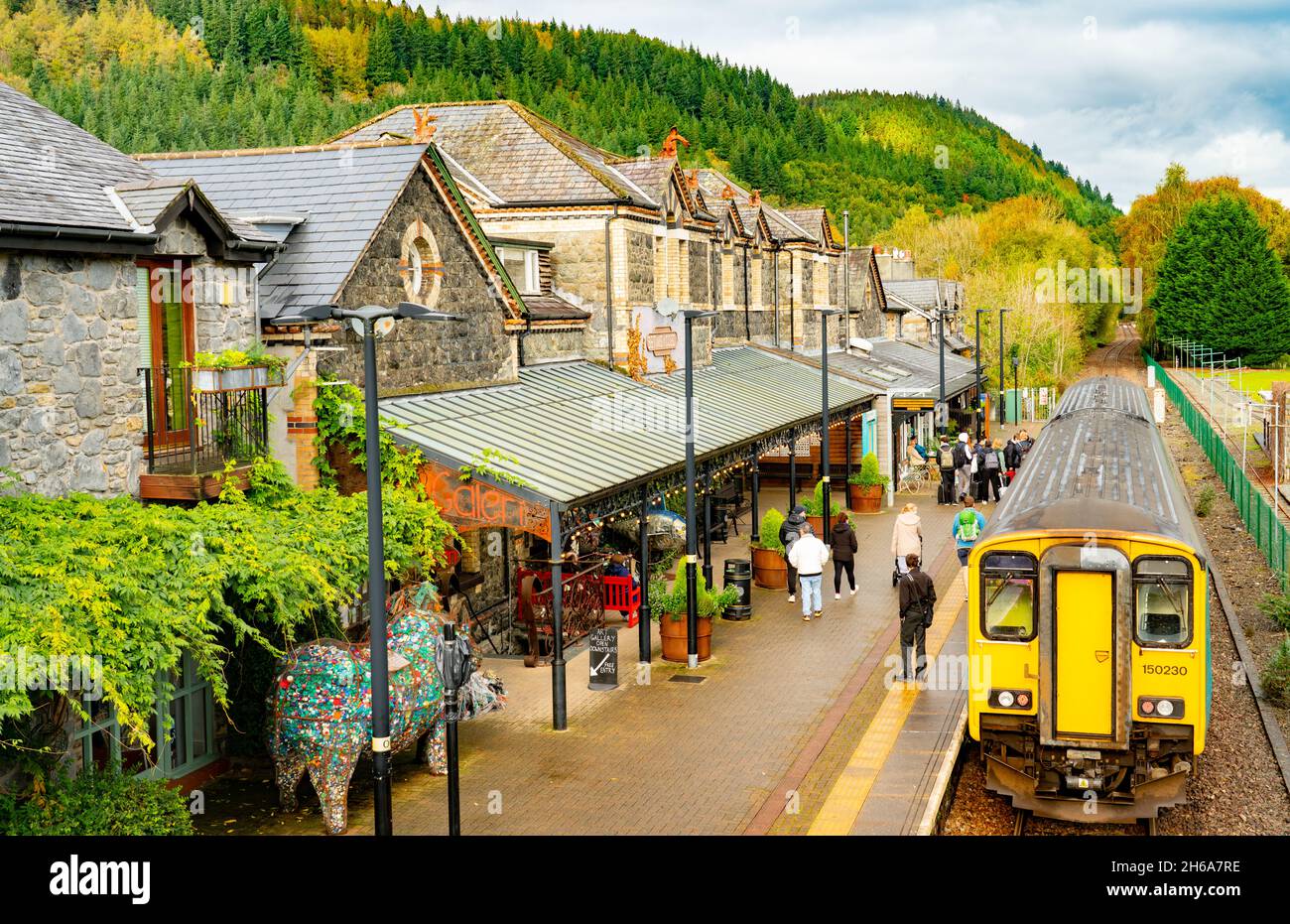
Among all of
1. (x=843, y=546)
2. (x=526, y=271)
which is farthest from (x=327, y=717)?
(x=526, y=271)

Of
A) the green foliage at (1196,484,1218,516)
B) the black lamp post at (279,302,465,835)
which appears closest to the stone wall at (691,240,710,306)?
the green foliage at (1196,484,1218,516)

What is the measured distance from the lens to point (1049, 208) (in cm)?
11394

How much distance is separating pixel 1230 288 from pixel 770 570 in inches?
2859

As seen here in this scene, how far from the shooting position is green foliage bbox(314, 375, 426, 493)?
47.6 ft

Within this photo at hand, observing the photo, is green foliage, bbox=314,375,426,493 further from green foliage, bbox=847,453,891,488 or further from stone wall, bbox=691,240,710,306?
green foliage, bbox=847,453,891,488

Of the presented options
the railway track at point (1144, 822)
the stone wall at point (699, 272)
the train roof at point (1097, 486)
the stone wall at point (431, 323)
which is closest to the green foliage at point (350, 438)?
the stone wall at point (431, 323)

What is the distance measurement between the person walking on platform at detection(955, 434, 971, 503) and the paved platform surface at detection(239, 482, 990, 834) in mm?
14156

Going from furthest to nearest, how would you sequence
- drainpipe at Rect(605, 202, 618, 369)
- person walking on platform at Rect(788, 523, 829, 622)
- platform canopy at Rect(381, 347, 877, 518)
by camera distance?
drainpipe at Rect(605, 202, 618, 369)
person walking on platform at Rect(788, 523, 829, 622)
platform canopy at Rect(381, 347, 877, 518)

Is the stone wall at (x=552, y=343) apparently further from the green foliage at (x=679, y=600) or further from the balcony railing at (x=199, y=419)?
the balcony railing at (x=199, y=419)

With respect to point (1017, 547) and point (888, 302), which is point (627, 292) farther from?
point (888, 302)

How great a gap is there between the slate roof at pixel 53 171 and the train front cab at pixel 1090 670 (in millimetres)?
9073

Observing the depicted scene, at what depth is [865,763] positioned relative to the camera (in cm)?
1346

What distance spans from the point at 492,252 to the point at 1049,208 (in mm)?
104694

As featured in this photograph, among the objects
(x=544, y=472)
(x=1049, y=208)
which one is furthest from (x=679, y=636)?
(x=1049, y=208)
